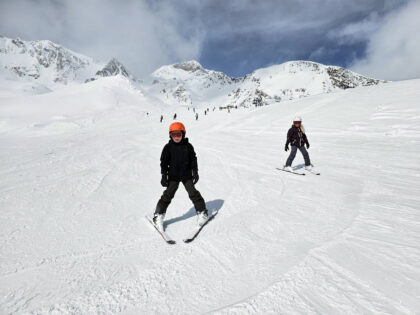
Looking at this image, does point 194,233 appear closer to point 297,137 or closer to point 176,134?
point 176,134

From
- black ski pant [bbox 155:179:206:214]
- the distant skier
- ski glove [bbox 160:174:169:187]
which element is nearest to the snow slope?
black ski pant [bbox 155:179:206:214]

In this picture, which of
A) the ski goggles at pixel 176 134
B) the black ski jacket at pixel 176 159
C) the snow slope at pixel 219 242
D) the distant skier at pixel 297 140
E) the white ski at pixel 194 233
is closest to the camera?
the snow slope at pixel 219 242

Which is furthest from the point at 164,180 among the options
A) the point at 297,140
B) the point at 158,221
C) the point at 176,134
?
the point at 297,140

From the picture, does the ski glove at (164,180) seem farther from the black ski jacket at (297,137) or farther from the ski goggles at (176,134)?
the black ski jacket at (297,137)

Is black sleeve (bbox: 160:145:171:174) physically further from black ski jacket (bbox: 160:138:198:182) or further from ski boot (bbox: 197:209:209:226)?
ski boot (bbox: 197:209:209:226)

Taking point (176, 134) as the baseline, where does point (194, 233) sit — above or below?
below

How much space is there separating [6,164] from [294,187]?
33.6 feet

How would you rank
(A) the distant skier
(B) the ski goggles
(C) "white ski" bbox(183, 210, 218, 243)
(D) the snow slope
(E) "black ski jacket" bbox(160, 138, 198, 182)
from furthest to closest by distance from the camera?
(A) the distant skier → (E) "black ski jacket" bbox(160, 138, 198, 182) → (B) the ski goggles → (C) "white ski" bbox(183, 210, 218, 243) → (D) the snow slope

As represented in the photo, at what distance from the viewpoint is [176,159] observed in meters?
3.76

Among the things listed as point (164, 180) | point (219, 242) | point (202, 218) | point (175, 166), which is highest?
point (175, 166)

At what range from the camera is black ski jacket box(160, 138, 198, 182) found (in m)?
3.75

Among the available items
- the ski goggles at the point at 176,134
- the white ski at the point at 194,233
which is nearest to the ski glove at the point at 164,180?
the ski goggles at the point at 176,134

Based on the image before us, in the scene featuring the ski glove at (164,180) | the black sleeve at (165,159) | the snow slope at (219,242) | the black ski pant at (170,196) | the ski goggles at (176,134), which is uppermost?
the ski goggles at (176,134)

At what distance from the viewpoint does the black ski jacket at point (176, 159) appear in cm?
375
